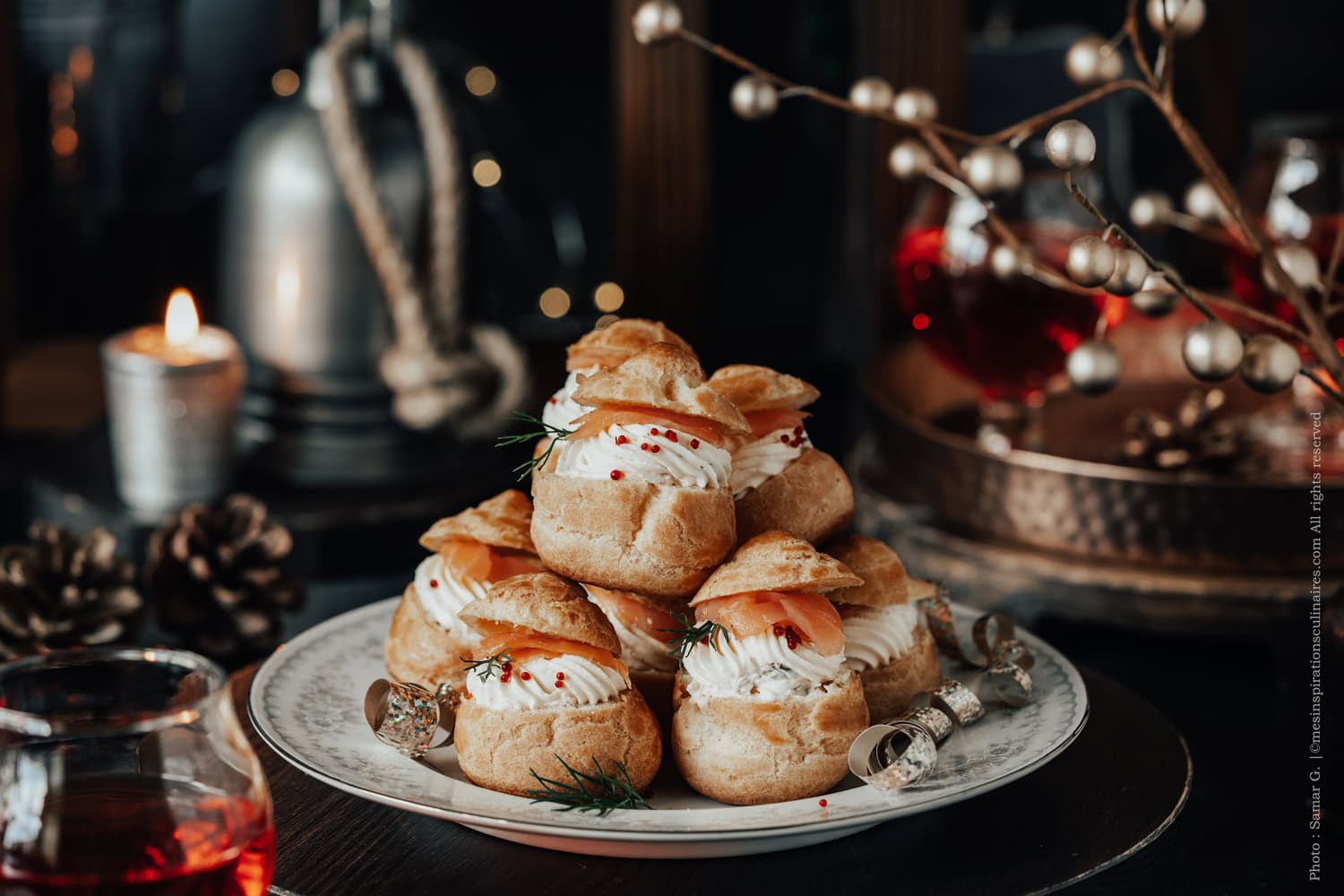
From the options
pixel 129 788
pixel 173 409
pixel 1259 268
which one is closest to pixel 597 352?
pixel 129 788

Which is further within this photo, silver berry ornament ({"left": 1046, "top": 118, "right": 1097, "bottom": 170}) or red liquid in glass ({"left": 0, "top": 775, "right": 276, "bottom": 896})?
silver berry ornament ({"left": 1046, "top": 118, "right": 1097, "bottom": 170})

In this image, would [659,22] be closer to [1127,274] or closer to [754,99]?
[754,99]

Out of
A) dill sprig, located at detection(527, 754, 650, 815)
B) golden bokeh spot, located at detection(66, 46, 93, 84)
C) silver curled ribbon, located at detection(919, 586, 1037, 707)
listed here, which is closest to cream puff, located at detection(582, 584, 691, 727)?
dill sprig, located at detection(527, 754, 650, 815)

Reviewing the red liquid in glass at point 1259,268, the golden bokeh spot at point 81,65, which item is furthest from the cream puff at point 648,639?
the golden bokeh spot at point 81,65

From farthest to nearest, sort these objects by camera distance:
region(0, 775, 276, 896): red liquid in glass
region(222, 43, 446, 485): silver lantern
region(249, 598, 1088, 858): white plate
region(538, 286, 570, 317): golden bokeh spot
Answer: region(538, 286, 570, 317): golden bokeh spot
region(222, 43, 446, 485): silver lantern
region(249, 598, 1088, 858): white plate
region(0, 775, 276, 896): red liquid in glass

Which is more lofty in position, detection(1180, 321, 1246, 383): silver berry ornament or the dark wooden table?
detection(1180, 321, 1246, 383): silver berry ornament

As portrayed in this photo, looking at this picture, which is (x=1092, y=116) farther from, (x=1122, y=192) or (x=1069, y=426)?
(x=1069, y=426)

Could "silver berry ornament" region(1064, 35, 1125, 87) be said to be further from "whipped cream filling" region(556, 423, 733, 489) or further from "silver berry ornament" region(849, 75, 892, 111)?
"whipped cream filling" region(556, 423, 733, 489)
